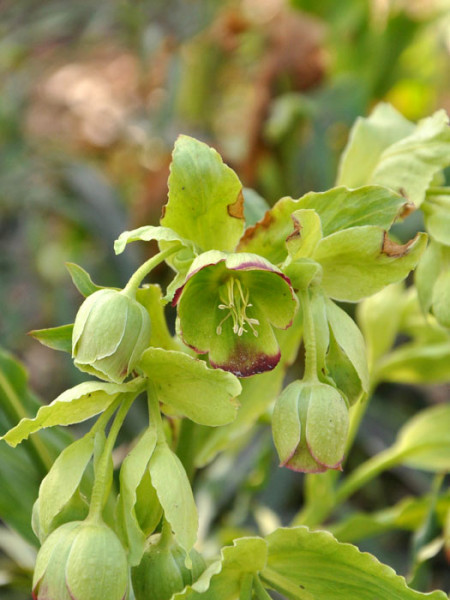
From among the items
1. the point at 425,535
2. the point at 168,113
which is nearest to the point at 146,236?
the point at 425,535

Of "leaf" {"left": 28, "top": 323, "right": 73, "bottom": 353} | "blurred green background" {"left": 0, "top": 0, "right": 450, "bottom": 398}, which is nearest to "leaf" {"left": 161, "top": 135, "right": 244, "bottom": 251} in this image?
"leaf" {"left": 28, "top": 323, "right": 73, "bottom": 353}

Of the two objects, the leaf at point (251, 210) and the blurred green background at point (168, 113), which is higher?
the leaf at point (251, 210)

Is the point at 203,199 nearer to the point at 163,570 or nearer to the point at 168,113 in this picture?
the point at 163,570


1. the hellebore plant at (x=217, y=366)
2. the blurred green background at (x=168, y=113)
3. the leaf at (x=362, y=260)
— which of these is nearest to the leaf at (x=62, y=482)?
the hellebore plant at (x=217, y=366)

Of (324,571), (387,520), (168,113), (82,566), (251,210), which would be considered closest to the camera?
(82,566)

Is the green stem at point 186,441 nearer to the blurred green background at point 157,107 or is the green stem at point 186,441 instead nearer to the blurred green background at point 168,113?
the blurred green background at point 168,113

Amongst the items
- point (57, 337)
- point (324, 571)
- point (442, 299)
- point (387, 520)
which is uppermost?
point (57, 337)

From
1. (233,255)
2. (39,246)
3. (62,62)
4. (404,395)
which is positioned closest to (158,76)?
(62,62)
